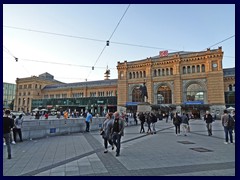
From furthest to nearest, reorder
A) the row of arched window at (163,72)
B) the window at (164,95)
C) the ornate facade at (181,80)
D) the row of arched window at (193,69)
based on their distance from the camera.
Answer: the row of arched window at (163,72) < the window at (164,95) < the row of arched window at (193,69) < the ornate facade at (181,80)

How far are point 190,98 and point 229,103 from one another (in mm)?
9432

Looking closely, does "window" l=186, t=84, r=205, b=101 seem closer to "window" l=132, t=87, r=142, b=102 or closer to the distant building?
"window" l=132, t=87, r=142, b=102

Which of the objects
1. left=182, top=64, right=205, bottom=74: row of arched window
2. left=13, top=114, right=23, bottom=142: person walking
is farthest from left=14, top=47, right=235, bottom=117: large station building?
left=13, top=114, right=23, bottom=142: person walking

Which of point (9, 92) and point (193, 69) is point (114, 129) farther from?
point (9, 92)

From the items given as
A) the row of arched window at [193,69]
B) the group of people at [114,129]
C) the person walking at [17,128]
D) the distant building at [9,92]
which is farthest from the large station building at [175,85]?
the distant building at [9,92]

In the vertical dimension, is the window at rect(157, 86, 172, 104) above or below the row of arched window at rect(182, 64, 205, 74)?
below

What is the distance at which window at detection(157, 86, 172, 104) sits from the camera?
172 feet

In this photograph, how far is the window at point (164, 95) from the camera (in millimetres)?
52513

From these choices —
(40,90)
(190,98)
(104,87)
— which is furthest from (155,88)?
(40,90)

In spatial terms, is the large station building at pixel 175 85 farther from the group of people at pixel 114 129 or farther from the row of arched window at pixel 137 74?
the group of people at pixel 114 129

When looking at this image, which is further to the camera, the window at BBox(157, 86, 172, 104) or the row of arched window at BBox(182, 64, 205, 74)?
the window at BBox(157, 86, 172, 104)

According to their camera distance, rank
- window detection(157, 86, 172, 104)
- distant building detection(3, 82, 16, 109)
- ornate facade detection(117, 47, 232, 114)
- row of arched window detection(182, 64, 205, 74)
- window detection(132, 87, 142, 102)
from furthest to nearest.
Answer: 1. distant building detection(3, 82, 16, 109)
2. window detection(132, 87, 142, 102)
3. window detection(157, 86, 172, 104)
4. row of arched window detection(182, 64, 205, 74)
5. ornate facade detection(117, 47, 232, 114)

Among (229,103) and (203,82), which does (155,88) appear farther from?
(229,103)

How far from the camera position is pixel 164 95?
53.5 metres
